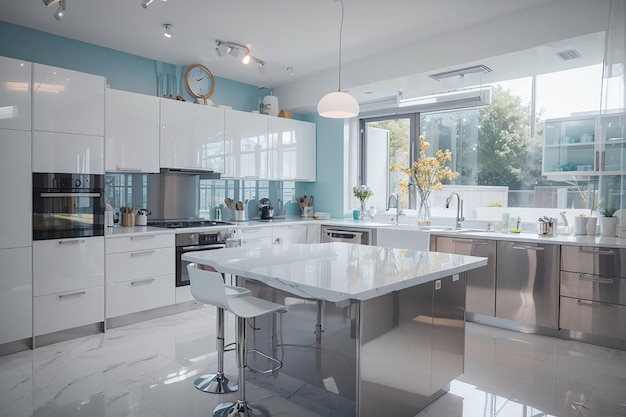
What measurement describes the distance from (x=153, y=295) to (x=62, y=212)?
1173 mm

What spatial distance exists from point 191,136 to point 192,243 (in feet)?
4.10

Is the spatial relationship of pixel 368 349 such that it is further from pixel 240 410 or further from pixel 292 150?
pixel 292 150

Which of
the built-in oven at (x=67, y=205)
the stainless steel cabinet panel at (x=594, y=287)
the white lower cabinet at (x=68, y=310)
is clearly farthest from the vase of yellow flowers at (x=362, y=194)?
the white lower cabinet at (x=68, y=310)

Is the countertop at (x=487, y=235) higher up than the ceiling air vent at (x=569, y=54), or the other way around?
the ceiling air vent at (x=569, y=54)

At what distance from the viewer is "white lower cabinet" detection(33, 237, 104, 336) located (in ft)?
11.3

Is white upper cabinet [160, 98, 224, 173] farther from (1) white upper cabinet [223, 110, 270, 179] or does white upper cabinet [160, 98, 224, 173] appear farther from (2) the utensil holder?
(2) the utensil holder

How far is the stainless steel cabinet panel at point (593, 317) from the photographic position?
343cm

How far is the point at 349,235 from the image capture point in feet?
17.1

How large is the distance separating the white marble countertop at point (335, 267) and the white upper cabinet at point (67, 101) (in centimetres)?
189

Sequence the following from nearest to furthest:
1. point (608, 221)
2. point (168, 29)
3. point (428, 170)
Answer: point (608, 221) → point (168, 29) → point (428, 170)

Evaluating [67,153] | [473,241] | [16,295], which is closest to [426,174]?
[473,241]

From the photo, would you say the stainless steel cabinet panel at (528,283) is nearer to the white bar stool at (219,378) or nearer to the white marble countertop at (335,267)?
the white marble countertop at (335,267)

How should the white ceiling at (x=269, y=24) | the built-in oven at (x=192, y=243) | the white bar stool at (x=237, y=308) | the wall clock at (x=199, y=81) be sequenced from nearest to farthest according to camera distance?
1. the white bar stool at (x=237, y=308)
2. the white ceiling at (x=269, y=24)
3. the built-in oven at (x=192, y=243)
4. the wall clock at (x=199, y=81)

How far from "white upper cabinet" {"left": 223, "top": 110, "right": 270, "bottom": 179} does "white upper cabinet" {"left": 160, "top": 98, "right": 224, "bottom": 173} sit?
119 millimetres
